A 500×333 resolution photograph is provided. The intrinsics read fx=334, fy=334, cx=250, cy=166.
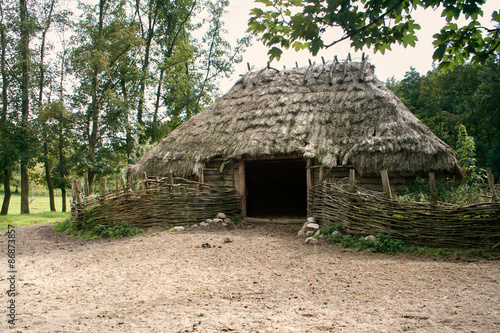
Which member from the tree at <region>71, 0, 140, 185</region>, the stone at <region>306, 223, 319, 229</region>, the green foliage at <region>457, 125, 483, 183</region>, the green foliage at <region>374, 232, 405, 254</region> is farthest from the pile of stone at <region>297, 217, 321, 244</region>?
the tree at <region>71, 0, 140, 185</region>

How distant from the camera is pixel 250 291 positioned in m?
3.78

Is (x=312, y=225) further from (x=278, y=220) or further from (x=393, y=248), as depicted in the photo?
(x=278, y=220)

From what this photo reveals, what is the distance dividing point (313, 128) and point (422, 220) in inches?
180

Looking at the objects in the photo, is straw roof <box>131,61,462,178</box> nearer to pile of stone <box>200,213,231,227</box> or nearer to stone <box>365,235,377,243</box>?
pile of stone <box>200,213,231,227</box>

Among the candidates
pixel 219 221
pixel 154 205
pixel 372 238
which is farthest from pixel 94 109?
pixel 372 238

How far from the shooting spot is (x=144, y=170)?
10.6m

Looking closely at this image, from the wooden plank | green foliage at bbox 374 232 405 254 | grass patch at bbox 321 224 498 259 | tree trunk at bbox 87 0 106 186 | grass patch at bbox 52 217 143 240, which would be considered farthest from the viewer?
tree trunk at bbox 87 0 106 186

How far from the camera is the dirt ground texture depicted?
286 centimetres

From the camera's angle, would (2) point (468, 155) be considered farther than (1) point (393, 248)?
Yes

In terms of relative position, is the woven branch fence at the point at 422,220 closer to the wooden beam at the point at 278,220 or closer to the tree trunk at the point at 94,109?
the wooden beam at the point at 278,220

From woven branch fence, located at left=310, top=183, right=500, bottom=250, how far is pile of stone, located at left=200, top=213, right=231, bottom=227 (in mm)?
3440

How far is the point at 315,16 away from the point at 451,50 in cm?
138

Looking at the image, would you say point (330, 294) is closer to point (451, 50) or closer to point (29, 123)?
point (451, 50)

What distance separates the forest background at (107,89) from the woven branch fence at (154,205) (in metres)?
7.42
